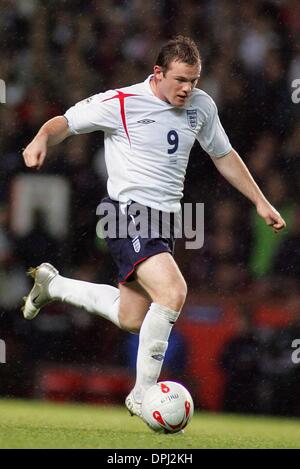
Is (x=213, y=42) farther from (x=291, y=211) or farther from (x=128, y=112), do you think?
(x=128, y=112)

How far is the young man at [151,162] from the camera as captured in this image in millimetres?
4984

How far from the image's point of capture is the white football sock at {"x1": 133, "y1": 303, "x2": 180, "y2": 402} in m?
4.95

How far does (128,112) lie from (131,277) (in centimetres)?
78

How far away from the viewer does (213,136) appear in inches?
217

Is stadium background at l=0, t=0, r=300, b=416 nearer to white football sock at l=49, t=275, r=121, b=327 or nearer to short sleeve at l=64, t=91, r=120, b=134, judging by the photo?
white football sock at l=49, t=275, r=121, b=327

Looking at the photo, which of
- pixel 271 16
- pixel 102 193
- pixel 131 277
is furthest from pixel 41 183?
pixel 131 277

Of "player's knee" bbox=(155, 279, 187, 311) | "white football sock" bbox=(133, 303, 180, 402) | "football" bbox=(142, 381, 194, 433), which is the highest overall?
"player's knee" bbox=(155, 279, 187, 311)

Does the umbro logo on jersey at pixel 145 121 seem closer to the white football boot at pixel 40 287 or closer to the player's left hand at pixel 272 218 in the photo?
the player's left hand at pixel 272 218

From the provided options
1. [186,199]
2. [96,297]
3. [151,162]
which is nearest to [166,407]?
[96,297]

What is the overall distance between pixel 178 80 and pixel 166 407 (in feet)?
4.77

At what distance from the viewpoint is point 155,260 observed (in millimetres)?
5004

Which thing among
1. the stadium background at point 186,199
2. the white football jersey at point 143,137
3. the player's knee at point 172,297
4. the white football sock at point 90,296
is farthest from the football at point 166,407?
the stadium background at point 186,199

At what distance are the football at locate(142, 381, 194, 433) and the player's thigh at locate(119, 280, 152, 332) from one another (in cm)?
57

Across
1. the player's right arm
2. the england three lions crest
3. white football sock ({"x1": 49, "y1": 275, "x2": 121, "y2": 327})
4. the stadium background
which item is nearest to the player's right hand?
the player's right arm
